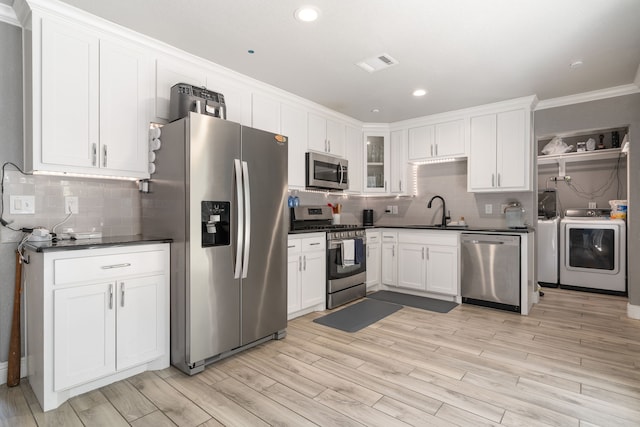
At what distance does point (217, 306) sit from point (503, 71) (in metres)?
3.32

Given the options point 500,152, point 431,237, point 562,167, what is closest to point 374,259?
point 431,237

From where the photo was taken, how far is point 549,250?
5062 mm

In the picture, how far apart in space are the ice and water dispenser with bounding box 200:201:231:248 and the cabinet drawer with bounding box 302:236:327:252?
117cm

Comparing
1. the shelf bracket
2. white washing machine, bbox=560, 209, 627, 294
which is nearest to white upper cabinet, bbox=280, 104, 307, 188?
white washing machine, bbox=560, 209, 627, 294

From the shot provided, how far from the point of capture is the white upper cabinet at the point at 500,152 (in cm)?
397

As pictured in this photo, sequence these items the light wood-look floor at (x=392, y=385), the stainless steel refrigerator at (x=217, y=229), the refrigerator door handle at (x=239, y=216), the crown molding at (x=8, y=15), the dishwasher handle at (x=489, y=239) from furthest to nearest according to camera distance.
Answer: the dishwasher handle at (x=489, y=239) < the refrigerator door handle at (x=239, y=216) < the stainless steel refrigerator at (x=217, y=229) < the crown molding at (x=8, y=15) < the light wood-look floor at (x=392, y=385)

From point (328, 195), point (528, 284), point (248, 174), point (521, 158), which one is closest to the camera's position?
point (248, 174)

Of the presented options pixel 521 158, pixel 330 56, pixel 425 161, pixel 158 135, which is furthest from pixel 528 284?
pixel 158 135

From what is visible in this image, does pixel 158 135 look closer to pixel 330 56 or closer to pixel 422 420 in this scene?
pixel 330 56

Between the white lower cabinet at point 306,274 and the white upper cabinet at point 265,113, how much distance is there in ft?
4.02

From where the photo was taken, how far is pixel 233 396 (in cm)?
206

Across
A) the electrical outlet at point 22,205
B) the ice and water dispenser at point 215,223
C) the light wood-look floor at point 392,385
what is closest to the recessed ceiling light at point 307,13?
the ice and water dispenser at point 215,223

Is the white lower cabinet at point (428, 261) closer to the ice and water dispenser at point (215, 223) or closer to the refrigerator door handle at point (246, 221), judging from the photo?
the refrigerator door handle at point (246, 221)

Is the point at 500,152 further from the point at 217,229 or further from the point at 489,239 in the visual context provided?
the point at 217,229
